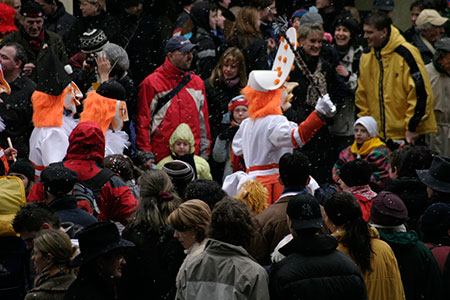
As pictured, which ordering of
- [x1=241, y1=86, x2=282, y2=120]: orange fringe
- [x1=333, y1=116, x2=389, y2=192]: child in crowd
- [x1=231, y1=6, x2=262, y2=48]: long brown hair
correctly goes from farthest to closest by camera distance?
1. [x1=231, y1=6, x2=262, y2=48]: long brown hair
2. [x1=333, y1=116, x2=389, y2=192]: child in crowd
3. [x1=241, y1=86, x2=282, y2=120]: orange fringe

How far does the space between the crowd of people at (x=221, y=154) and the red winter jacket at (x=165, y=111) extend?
19 millimetres

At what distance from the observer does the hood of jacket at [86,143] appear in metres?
7.38

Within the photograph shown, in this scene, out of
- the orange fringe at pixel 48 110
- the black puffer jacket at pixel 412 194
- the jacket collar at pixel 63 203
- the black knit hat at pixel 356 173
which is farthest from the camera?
the orange fringe at pixel 48 110

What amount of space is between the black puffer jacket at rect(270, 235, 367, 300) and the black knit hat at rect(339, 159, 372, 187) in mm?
2181

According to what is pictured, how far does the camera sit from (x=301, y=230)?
5.35m

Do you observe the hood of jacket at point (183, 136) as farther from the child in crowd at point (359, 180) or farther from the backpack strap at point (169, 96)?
the child in crowd at point (359, 180)

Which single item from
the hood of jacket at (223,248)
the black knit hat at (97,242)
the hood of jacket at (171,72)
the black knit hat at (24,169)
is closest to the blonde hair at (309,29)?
the hood of jacket at (171,72)

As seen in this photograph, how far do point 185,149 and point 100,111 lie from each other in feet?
4.57

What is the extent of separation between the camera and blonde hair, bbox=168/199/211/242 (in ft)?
18.9

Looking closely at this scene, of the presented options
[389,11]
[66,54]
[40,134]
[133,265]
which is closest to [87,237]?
[133,265]

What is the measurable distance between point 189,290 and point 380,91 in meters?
6.50

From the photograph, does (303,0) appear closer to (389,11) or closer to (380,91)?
(389,11)


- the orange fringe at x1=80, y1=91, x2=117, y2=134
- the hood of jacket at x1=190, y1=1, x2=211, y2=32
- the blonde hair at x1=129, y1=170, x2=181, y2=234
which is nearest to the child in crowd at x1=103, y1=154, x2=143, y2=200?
the orange fringe at x1=80, y1=91, x2=117, y2=134

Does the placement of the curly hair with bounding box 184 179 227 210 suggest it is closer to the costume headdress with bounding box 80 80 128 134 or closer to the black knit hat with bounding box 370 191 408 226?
the black knit hat with bounding box 370 191 408 226
